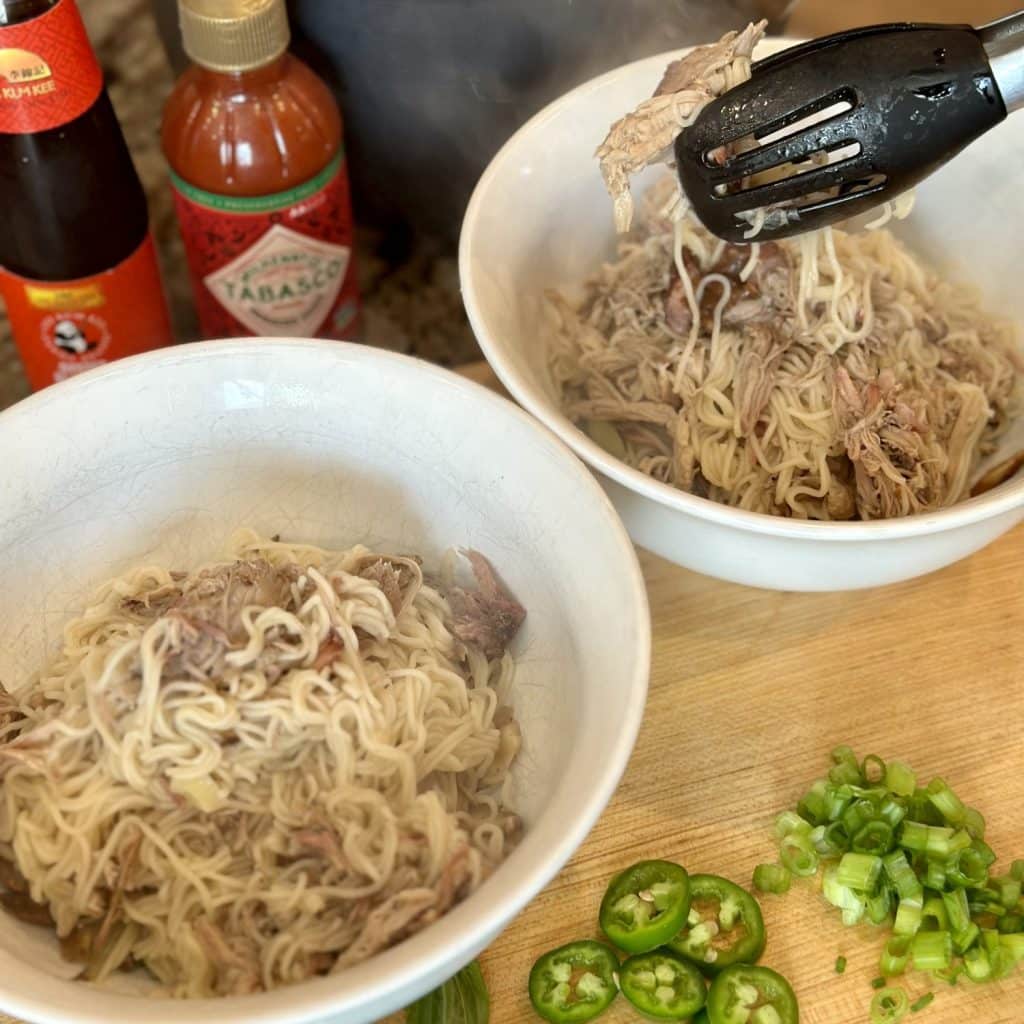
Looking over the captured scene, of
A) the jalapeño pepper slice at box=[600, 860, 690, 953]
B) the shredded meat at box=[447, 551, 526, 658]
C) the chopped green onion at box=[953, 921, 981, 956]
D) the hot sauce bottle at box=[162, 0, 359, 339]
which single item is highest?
the hot sauce bottle at box=[162, 0, 359, 339]

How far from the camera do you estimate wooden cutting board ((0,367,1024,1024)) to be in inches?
55.6

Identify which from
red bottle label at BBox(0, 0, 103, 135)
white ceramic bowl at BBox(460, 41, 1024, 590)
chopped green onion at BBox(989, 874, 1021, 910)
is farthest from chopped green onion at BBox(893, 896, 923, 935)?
red bottle label at BBox(0, 0, 103, 135)

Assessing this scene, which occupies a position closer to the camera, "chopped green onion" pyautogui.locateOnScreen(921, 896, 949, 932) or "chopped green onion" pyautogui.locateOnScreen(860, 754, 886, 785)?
"chopped green onion" pyautogui.locateOnScreen(921, 896, 949, 932)

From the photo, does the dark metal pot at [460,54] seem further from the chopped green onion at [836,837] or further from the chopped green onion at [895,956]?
the chopped green onion at [895,956]

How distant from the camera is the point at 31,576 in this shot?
1501 mm

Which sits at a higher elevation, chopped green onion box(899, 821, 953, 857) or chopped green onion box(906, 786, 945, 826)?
chopped green onion box(899, 821, 953, 857)

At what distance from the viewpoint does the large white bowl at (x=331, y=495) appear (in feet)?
4.35

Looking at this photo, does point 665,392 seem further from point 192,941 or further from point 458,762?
point 192,941

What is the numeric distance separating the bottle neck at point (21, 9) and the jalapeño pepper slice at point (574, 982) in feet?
4.70

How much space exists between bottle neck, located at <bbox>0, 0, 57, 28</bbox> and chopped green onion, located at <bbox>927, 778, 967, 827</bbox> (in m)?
1.60

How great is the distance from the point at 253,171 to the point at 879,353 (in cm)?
103

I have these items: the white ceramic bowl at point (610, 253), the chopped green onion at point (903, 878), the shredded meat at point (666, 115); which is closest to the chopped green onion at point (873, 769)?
the chopped green onion at point (903, 878)

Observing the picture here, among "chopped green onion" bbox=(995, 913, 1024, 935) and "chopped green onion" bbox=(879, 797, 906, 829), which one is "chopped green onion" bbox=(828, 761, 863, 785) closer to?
"chopped green onion" bbox=(879, 797, 906, 829)

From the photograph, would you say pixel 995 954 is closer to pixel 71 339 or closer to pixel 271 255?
pixel 271 255
